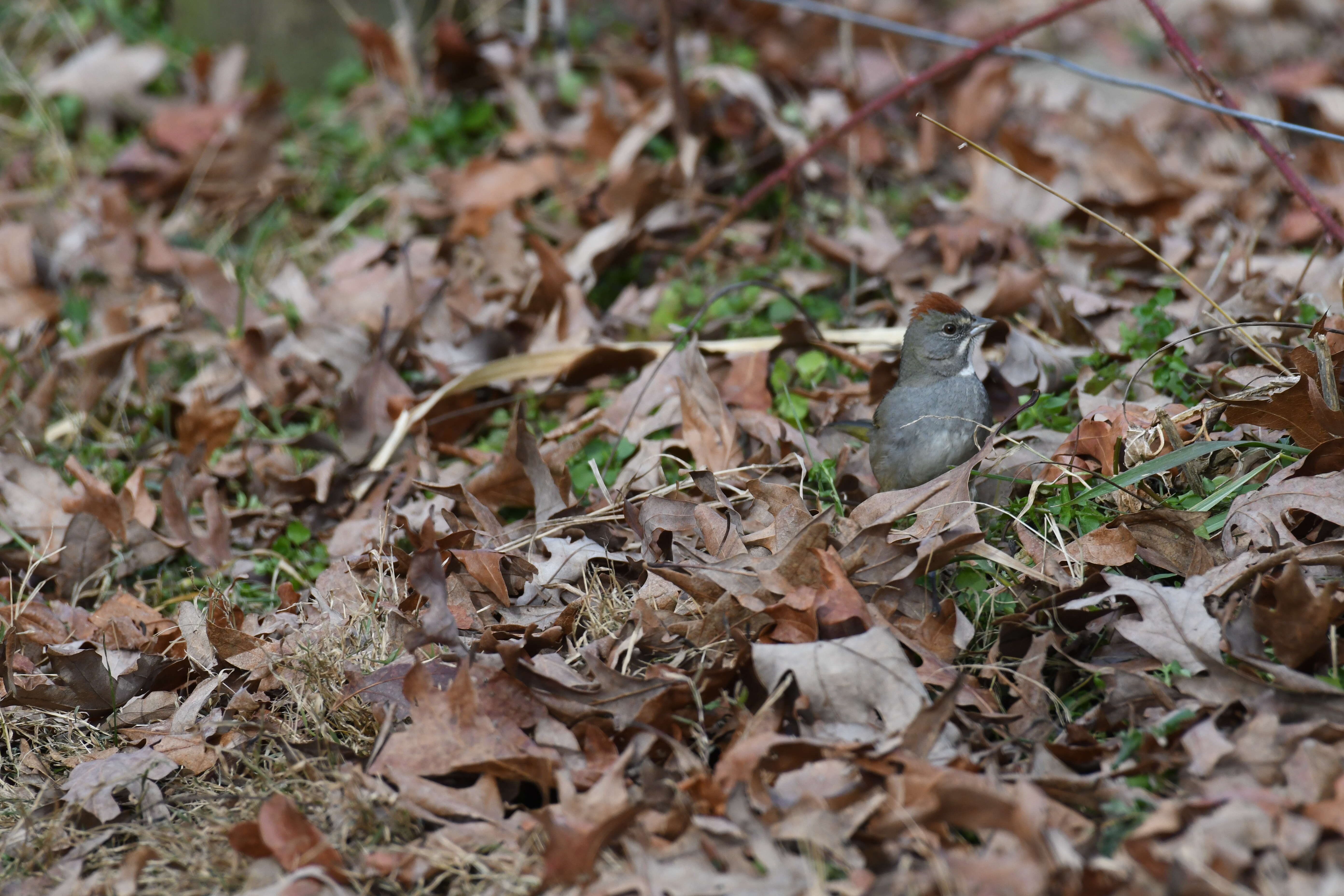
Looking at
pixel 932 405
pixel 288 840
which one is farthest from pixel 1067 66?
pixel 288 840

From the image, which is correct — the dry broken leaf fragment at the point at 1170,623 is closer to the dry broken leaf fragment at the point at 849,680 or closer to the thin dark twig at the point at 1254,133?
the dry broken leaf fragment at the point at 849,680

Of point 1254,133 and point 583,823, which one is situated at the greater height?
point 1254,133

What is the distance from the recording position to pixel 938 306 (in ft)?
12.8

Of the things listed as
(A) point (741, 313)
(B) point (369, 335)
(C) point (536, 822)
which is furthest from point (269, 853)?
(A) point (741, 313)

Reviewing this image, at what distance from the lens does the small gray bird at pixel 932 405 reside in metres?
3.67

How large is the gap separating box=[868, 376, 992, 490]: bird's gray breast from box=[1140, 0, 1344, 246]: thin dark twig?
1196 millimetres

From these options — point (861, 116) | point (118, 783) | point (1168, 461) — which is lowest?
point (118, 783)

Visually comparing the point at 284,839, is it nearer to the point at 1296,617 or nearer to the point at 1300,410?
→ the point at 1296,617

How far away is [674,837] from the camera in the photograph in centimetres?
252

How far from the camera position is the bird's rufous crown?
3.88 metres

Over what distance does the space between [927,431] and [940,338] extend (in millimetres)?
417

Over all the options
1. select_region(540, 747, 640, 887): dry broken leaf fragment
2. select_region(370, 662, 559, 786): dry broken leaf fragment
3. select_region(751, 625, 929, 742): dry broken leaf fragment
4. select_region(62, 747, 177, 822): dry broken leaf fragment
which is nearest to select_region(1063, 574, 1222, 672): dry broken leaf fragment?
select_region(751, 625, 929, 742): dry broken leaf fragment

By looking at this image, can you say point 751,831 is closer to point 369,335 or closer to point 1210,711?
point 1210,711

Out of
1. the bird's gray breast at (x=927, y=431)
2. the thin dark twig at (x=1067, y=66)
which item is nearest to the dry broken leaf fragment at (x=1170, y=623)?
the bird's gray breast at (x=927, y=431)
